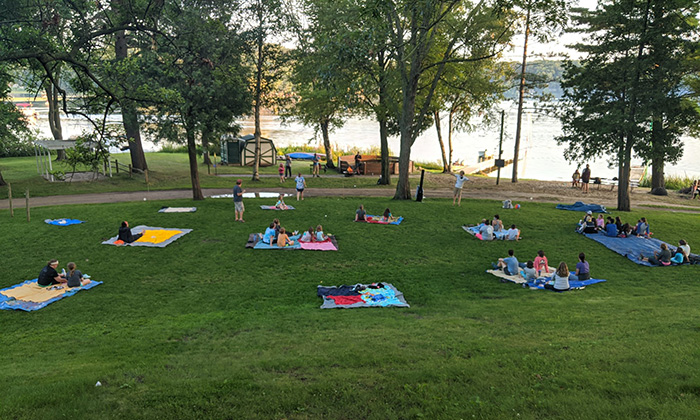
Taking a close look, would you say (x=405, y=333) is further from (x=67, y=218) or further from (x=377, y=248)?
(x=67, y=218)

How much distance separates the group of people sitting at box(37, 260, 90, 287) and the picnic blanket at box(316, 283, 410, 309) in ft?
23.2

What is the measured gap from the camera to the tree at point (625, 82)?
22.0 m

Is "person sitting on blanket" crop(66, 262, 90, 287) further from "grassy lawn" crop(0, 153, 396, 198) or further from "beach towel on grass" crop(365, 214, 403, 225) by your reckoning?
"grassy lawn" crop(0, 153, 396, 198)

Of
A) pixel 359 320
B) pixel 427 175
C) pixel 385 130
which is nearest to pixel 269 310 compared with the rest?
pixel 359 320

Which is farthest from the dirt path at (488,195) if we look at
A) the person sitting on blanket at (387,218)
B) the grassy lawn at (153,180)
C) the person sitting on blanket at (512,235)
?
the person sitting on blanket at (512,235)

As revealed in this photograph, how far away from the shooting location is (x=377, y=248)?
58.6 feet

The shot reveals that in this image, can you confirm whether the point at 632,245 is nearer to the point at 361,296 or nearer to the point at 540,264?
the point at 540,264

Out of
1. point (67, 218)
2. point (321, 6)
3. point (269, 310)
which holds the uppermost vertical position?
point (321, 6)

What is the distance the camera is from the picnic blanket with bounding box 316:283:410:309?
1234cm

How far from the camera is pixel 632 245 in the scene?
1886cm

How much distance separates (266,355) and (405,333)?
3.04 meters

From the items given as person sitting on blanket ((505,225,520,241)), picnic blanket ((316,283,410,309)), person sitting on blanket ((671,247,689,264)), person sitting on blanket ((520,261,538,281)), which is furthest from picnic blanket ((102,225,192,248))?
person sitting on blanket ((671,247,689,264))

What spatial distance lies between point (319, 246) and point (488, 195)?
696 inches

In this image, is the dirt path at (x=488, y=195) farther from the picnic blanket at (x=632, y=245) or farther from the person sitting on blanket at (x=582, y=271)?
the person sitting on blanket at (x=582, y=271)
